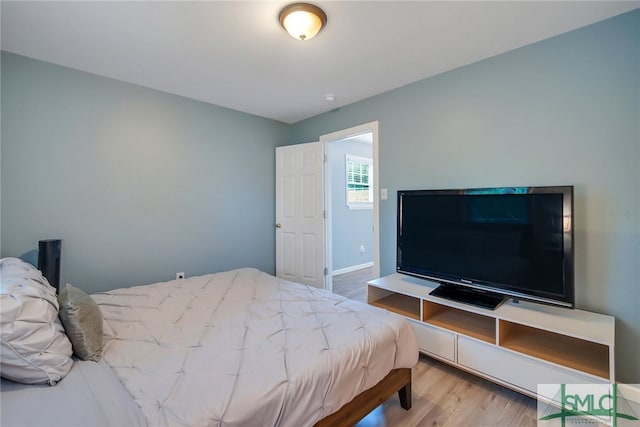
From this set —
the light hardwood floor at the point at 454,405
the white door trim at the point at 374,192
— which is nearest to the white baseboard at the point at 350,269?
the white door trim at the point at 374,192

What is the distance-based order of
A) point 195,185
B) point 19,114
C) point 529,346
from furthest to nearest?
1. point 195,185
2. point 19,114
3. point 529,346

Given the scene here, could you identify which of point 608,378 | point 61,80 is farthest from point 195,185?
point 608,378

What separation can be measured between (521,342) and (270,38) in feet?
8.83

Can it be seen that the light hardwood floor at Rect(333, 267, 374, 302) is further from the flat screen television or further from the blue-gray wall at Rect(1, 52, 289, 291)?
the flat screen television

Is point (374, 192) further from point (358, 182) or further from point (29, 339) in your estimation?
point (29, 339)

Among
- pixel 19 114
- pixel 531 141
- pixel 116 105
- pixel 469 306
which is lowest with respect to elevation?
pixel 469 306

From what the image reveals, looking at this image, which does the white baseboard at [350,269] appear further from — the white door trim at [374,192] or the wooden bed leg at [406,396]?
the wooden bed leg at [406,396]

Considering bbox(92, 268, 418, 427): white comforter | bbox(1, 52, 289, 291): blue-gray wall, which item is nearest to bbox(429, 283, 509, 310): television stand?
bbox(92, 268, 418, 427): white comforter

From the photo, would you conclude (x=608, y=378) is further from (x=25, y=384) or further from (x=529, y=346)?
(x=25, y=384)

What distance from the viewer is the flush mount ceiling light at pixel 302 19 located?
1.67 m

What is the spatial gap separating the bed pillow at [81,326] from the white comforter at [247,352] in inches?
3.1

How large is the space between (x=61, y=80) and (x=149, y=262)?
5.82 ft

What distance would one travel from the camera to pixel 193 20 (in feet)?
5.95

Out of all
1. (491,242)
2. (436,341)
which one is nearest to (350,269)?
(436,341)
